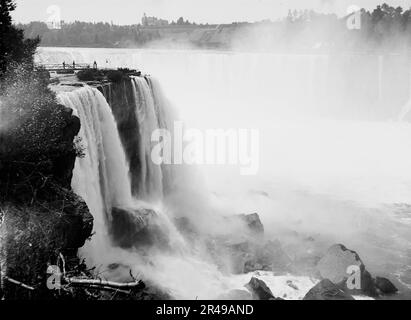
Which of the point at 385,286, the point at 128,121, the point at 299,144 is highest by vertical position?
the point at 128,121

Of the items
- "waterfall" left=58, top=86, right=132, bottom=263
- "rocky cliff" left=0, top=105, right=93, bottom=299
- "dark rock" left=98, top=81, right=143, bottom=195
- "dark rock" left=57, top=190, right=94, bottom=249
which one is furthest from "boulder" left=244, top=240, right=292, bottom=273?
"rocky cliff" left=0, top=105, right=93, bottom=299

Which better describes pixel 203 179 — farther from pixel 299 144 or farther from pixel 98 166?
pixel 299 144

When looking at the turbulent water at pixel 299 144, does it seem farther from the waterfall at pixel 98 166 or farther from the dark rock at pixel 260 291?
the dark rock at pixel 260 291

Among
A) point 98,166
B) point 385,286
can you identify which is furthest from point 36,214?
point 385,286

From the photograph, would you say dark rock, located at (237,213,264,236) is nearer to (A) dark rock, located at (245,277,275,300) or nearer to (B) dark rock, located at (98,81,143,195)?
(A) dark rock, located at (245,277,275,300)

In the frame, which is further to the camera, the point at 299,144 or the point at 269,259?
the point at 299,144

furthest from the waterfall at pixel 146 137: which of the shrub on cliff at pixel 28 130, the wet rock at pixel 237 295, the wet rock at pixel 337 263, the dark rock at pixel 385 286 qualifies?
the dark rock at pixel 385 286
